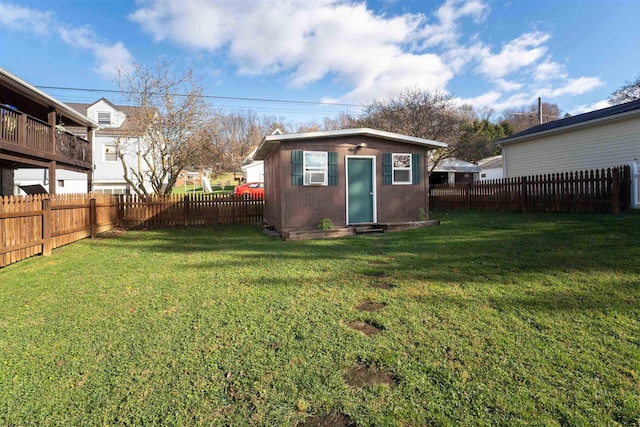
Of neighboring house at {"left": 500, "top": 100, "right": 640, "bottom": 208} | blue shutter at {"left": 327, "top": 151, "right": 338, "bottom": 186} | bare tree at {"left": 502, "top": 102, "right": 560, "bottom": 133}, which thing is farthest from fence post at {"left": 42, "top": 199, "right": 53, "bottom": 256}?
bare tree at {"left": 502, "top": 102, "right": 560, "bottom": 133}

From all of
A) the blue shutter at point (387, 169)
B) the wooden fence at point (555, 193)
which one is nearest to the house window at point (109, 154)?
the blue shutter at point (387, 169)

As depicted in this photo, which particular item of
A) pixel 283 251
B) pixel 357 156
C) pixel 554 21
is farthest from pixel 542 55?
pixel 283 251

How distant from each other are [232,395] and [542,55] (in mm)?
25428

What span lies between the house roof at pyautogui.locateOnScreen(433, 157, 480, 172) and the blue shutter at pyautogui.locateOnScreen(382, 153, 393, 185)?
752 inches

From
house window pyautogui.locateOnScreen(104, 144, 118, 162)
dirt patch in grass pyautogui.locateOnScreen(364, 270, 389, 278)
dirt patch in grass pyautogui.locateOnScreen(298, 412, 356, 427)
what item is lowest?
dirt patch in grass pyautogui.locateOnScreen(298, 412, 356, 427)

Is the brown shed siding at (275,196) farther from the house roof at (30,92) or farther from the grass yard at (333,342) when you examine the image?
the house roof at (30,92)

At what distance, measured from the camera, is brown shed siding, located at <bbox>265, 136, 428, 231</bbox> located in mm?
9281

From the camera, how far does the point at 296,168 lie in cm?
930

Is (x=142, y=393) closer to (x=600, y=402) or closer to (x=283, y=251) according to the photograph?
(x=600, y=402)

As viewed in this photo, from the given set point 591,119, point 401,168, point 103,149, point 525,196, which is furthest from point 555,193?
point 103,149

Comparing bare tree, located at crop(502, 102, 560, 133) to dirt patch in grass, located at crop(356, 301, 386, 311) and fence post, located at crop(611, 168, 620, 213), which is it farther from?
dirt patch in grass, located at crop(356, 301, 386, 311)

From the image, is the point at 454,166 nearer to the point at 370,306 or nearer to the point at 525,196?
the point at 525,196

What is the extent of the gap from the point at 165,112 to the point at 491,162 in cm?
2958

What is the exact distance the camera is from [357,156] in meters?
9.90
